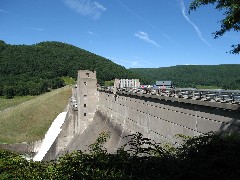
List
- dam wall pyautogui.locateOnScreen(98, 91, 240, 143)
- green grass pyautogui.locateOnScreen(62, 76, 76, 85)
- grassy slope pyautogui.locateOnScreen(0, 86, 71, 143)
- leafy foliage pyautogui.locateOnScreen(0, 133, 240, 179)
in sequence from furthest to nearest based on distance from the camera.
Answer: green grass pyautogui.locateOnScreen(62, 76, 76, 85), grassy slope pyautogui.locateOnScreen(0, 86, 71, 143), dam wall pyautogui.locateOnScreen(98, 91, 240, 143), leafy foliage pyautogui.locateOnScreen(0, 133, 240, 179)

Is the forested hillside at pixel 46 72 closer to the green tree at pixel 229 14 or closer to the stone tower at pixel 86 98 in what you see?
the stone tower at pixel 86 98

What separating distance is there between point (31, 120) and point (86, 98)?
107 feet

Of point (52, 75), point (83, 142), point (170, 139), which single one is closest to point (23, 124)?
point (83, 142)

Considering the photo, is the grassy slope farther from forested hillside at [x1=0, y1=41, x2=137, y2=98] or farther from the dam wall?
forested hillside at [x1=0, y1=41, x2=137, y2=98]

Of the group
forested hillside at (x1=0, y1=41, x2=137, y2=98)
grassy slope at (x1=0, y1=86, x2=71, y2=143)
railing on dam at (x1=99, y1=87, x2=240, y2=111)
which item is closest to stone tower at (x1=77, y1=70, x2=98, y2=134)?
grassy slope at (x1=0, y1=86, x2=71, y2=143)

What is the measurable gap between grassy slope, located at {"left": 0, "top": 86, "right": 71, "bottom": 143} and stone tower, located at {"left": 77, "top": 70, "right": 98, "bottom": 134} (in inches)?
814

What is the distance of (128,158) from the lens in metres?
6.75

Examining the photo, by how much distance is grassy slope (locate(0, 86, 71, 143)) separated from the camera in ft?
224

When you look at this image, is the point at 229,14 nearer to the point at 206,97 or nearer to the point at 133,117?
the point at 206,97

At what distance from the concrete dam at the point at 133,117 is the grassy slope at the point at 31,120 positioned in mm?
20712

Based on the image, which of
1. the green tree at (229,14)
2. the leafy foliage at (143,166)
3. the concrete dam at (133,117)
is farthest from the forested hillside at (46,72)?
the leafy foliage at (143,166)

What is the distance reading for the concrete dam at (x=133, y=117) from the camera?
739 inches

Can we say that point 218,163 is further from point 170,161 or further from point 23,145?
point 23,145

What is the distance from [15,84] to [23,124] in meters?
92.2
